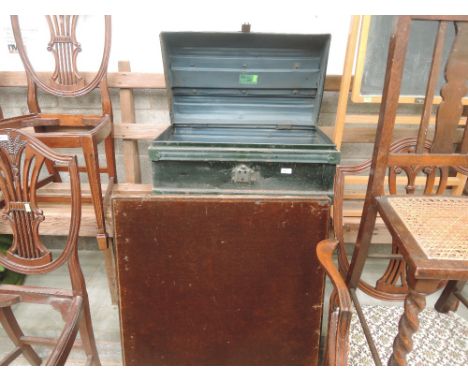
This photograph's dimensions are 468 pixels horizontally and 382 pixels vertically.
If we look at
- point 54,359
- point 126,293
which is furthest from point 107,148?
point 54,359

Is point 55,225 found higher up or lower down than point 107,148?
lower down

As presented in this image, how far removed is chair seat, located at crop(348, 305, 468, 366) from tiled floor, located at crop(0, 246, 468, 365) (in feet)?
1.73

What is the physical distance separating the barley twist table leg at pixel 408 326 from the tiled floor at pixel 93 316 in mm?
897

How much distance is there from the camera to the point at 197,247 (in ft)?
4.33

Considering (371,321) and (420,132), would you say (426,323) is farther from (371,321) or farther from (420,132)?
(420,132)

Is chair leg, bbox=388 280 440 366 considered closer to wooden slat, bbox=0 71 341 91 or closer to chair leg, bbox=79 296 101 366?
chair leg, bbox=79 296 101 366

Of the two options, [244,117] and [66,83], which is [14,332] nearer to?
[66,83]

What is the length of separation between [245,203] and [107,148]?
105 centimetres

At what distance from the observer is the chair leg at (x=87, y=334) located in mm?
1351

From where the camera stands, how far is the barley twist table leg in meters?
0.88

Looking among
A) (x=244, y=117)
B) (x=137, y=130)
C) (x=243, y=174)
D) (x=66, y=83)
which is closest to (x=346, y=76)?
(x=244, y=117)

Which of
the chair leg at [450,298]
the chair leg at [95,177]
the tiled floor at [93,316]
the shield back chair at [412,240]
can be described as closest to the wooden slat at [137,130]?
the chair leg at [95,177]

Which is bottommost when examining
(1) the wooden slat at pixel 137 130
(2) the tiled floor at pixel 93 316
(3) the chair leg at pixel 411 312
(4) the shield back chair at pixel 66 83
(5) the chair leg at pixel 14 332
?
(2) the tiled floor at pixel 93 316

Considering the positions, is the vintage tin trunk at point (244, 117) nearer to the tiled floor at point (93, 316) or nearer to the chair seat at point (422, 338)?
the chair seat at point (422, 338)
